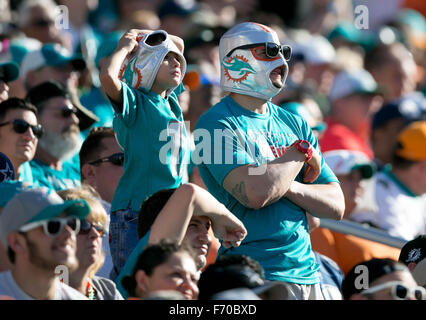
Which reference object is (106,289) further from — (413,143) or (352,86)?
(352,86)

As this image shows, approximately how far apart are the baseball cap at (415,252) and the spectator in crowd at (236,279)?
1.48m

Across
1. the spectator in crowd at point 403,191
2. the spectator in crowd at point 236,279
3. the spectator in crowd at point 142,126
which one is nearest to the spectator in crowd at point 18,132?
the spectator in crowd at point 142,126

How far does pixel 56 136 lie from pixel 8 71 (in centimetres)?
80

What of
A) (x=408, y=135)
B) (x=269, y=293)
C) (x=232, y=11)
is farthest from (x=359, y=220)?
(x=232, y=11)

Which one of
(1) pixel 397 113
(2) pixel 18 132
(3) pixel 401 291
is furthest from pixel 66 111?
(1) pixel 397 113

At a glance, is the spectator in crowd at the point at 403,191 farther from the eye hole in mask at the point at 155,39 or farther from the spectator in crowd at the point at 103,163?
the eye hole in mask at the point at 155,39

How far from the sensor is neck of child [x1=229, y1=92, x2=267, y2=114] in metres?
5.96

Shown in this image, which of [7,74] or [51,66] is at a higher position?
[51,66]

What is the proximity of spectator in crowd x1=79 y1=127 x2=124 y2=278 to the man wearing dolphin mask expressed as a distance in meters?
1.42

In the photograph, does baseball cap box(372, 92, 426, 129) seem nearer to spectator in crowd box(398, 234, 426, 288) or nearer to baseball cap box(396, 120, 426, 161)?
baseball cap box(396, 120, 426, 161)

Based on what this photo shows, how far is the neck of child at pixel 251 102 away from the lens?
5.96 metres

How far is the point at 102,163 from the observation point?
284 inches

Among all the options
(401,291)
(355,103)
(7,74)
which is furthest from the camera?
(355,103)

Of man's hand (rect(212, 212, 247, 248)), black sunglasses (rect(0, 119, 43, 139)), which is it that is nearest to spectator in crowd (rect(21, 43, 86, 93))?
black sunglasses (rect(0, 119, 43, 139))
